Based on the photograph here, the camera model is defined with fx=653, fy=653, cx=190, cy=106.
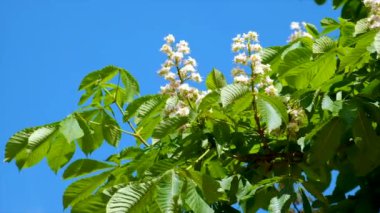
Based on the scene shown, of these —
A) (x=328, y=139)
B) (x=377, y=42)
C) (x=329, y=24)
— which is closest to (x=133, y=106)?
(x=328, y=139)

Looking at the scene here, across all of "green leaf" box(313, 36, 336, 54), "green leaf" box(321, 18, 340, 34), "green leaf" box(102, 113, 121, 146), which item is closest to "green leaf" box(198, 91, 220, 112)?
"green leaf" box(313, 36, 336, 54)

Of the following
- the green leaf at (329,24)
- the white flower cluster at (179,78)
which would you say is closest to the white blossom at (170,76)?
the white flower cluster at (179,78)

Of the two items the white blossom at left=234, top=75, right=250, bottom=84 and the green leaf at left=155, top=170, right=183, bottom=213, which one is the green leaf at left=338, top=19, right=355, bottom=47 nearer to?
the white blossom at left=234, top=75, right=250, bottom=84

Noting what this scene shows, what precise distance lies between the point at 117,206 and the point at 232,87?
52cm

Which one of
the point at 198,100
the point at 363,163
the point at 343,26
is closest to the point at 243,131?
the point at 198,100

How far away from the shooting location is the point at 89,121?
2.43 metres

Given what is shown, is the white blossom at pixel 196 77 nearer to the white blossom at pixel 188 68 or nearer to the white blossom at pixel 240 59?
the white blossom at pixel 188 68

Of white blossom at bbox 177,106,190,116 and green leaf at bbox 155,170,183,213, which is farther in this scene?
white blossom at bbox 177,106,190,116

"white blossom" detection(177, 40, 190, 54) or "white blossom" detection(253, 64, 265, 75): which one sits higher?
"white blossom" detection(177, 40, 190, 54)

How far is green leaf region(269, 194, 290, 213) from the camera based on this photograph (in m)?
1.98

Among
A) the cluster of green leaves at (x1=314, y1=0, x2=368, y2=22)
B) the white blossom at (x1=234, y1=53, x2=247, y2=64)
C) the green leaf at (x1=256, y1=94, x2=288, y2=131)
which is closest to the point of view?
the green leaf at (x1=256, y1=94, x2=288, y2=131)

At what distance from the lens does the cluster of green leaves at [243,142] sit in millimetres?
1952

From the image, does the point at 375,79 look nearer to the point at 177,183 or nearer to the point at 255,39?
the point at 255,39

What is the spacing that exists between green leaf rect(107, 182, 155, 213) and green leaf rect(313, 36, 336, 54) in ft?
2.41
